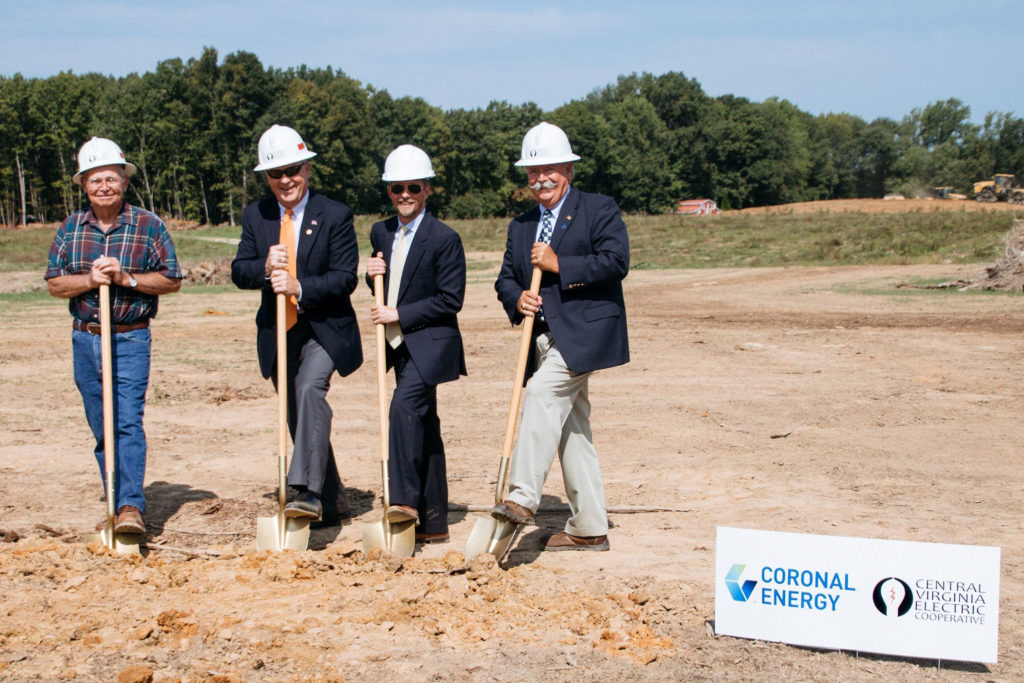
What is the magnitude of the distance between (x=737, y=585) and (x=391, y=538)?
2.06m

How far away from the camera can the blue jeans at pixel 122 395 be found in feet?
20.7

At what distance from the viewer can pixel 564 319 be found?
588 cm

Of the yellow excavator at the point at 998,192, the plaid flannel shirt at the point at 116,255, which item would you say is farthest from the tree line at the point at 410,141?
the plaid flannel shirt at the point at 116,255

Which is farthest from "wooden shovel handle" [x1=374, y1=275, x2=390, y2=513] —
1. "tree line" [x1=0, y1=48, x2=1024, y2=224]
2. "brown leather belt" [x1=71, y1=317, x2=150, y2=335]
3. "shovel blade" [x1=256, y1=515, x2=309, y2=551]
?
"tree line" [x1=0, y1=48, x2=1024, y2=224]

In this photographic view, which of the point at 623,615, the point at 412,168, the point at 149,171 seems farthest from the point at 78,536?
the point at 149,171

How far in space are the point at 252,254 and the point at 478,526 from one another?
84.8 inches

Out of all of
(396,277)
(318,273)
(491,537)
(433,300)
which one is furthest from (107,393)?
(491,537)

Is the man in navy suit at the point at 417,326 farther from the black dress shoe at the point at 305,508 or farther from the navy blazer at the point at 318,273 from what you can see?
the black dress shoe at the point at 305,508

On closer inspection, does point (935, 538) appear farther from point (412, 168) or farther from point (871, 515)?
point (412, 168)

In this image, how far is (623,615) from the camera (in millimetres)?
5012

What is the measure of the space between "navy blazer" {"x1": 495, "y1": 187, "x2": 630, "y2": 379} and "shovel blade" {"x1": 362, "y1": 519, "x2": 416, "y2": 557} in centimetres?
130

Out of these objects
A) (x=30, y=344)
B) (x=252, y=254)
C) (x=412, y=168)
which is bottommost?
(x=30, y=344)

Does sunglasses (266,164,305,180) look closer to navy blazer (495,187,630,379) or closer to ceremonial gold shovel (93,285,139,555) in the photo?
ceremonial gold shovel (93,285,139,555)

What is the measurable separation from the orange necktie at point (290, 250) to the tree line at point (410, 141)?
220 ft
